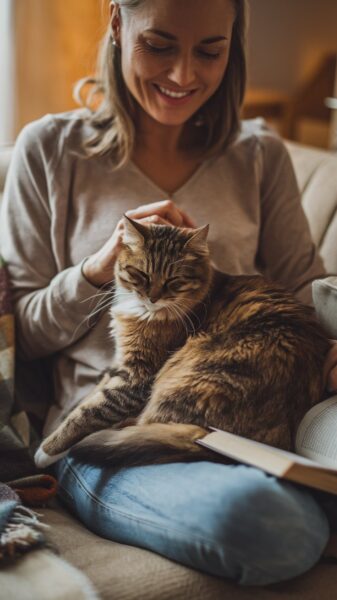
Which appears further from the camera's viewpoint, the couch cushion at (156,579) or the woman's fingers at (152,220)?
the woman's fingers at (152,220)

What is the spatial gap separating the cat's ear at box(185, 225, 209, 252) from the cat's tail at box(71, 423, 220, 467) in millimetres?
390

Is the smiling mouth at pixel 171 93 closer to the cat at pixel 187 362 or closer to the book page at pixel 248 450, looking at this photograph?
the cat at pixel 187 362

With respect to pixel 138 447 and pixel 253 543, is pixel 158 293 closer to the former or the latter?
pixel 138 447

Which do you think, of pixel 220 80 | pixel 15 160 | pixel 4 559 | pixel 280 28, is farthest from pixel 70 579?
pixel 280 28

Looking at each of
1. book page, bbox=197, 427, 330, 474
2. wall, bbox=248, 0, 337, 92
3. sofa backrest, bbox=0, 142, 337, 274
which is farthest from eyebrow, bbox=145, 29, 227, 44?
wall, bbox=248, 0, 337, 92

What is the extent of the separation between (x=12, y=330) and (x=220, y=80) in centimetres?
80

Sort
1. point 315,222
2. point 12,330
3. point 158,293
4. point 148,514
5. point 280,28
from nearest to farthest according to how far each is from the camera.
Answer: point 148,514, point 158,293, point 12,330, point 315,222, point 280,28

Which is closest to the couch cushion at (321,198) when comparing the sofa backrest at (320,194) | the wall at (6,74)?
the sofa backrest at (320,194)

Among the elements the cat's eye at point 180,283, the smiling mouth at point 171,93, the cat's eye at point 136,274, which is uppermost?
the smiling mouth at point 171,93

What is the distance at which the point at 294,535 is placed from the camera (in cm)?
109

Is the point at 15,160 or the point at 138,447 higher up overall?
the point at 15,160

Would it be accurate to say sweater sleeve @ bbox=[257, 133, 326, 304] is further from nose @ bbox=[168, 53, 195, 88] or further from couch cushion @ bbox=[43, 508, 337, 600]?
couch cushion @ bbox=[43, 508, 337, 600]

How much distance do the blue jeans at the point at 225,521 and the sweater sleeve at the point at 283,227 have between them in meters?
0.72

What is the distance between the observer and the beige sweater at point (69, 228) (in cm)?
160
